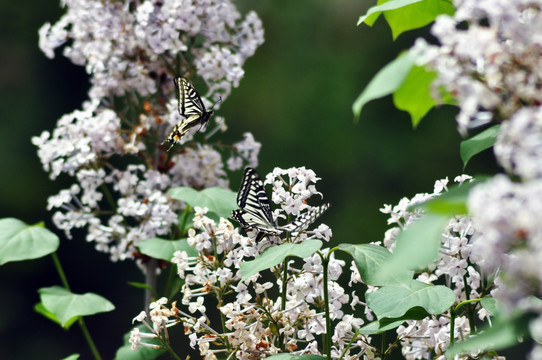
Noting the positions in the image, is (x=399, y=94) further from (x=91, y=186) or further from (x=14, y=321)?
(x=14, y=321)

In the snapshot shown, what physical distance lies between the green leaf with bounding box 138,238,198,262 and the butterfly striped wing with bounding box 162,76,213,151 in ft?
0.63

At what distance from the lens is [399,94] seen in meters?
0.61

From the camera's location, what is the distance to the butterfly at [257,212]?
0.91 meters

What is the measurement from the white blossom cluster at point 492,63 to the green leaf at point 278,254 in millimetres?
280

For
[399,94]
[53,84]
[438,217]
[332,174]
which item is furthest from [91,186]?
[332,174]

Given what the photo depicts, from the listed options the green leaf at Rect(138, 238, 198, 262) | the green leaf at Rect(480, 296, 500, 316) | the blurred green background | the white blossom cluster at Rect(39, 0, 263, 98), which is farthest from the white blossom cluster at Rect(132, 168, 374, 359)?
the blurred green background

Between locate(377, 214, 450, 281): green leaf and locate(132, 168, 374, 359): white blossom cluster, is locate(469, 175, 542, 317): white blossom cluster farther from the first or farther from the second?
locate(132, 168, 374, 359): white blossom cluster

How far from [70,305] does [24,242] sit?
5.8 inches

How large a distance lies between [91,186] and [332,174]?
10.3 feet

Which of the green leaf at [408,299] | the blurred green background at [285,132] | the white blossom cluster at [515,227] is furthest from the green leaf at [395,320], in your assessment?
the blurred green background at [285,132]

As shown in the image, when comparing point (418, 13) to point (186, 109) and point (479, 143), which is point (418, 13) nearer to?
point (479, 143)

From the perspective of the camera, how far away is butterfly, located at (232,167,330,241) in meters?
0.91

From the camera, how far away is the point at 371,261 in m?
0.84

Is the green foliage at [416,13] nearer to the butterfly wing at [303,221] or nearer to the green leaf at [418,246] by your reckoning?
the butterfly wing at [303,221]
